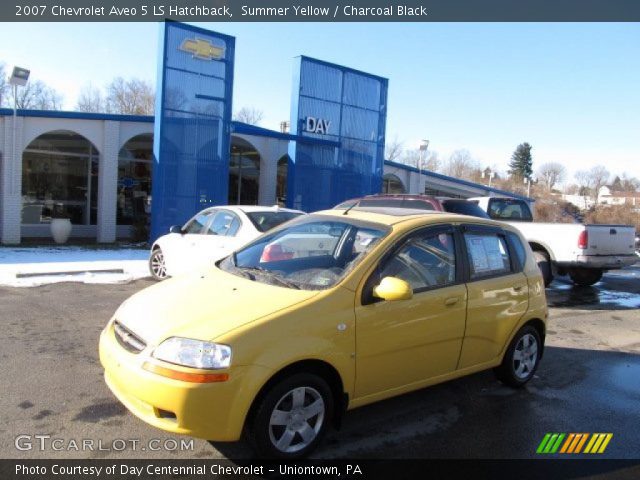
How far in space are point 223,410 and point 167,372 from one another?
0.40m

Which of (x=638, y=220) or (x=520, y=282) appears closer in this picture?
(x=520, y=282)

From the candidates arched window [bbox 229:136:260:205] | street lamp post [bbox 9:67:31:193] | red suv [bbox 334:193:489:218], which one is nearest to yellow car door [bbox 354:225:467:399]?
red suv [bbox 334:193:489:218]

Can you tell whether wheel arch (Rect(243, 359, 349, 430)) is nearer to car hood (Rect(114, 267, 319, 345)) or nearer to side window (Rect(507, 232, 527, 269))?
car hood (Rect(114, 267, 319, 345))

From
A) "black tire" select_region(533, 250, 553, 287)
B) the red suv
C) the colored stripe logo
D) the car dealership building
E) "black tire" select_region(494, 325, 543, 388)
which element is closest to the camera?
the colored stripe logo

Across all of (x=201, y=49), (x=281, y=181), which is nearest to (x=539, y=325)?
(x=201, y=49)

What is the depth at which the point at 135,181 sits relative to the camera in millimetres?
17828

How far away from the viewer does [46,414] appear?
4059mm

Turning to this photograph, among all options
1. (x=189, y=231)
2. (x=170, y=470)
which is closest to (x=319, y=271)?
(x=170, y=470)

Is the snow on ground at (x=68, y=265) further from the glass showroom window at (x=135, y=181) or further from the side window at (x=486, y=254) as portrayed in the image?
the side window at (x=486, y=254)

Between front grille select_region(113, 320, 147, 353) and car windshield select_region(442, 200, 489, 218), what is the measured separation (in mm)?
7370

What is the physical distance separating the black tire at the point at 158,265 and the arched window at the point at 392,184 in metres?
15.7

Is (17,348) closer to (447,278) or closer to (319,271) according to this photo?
(319,271)

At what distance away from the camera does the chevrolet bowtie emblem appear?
14.8 metres

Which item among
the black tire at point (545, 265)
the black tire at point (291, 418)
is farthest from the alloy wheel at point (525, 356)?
the black tire at point (545, 265)
